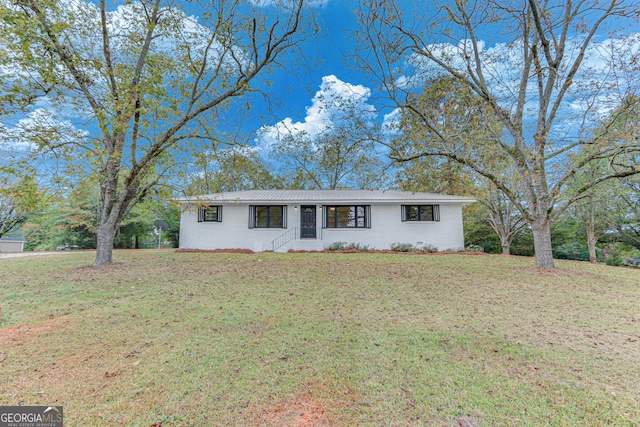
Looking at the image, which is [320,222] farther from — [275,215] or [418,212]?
[418,212]

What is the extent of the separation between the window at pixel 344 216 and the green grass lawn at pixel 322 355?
8.90 m

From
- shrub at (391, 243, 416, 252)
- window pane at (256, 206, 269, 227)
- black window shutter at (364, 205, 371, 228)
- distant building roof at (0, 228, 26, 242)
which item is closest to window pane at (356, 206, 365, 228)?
black window shutter at (364, 205, 371, 228)

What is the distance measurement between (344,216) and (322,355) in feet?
39.5

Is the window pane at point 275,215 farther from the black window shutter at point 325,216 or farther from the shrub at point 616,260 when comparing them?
the shrub at point 616,260

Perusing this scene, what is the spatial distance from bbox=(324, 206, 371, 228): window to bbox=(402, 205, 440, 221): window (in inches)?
91.7

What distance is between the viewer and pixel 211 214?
14695 mm

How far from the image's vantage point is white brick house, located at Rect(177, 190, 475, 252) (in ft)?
46.3

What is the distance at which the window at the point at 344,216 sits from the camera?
14.7m

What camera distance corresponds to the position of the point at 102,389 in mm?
2361

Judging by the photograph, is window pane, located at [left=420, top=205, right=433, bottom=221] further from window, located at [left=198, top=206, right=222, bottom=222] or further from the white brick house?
window, located at [left=198, top=206, right=222, bottom=222]

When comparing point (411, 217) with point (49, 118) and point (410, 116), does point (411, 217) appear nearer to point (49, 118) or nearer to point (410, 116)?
point (410, 116)

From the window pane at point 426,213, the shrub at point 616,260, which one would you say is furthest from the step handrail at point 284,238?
the shrub at point 616,260

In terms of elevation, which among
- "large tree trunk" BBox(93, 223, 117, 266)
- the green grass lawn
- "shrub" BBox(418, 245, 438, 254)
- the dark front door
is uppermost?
the dark front door

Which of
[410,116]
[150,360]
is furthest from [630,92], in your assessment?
[150,360]
